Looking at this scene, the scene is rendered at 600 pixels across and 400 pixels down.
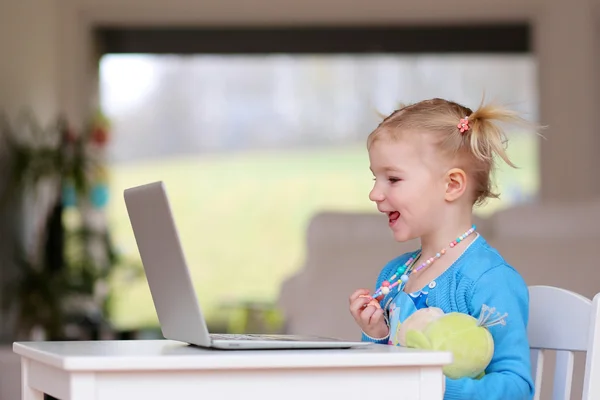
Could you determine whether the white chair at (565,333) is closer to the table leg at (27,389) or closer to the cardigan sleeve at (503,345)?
the cardigan sleeve at (503,345)

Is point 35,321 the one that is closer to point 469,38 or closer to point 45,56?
point 45,56

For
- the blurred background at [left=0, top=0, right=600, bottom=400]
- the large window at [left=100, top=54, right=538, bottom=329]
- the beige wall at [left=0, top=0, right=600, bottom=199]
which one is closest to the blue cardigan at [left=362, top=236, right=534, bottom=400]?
the blurred background at [left=0, top=0, right=600, bottom=400]

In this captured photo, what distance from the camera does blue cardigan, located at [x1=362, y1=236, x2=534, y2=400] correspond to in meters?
1.31

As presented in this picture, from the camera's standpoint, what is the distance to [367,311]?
1.51 metres

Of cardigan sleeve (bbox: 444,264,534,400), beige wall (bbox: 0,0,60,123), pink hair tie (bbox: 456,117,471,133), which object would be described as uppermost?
beige wall (bbox: 0,0,60,123)

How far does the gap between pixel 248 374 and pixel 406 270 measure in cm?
59

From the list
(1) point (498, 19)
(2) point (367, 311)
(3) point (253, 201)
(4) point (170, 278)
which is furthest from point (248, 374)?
(3) point (253, 201)

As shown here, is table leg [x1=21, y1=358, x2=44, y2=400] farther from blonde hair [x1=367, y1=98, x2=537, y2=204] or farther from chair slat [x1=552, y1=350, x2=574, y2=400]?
chair slat [x1=552, y1=350, x2=574, y2=400]

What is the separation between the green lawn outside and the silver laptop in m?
5.09

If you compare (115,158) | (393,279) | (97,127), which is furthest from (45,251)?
(393,279)

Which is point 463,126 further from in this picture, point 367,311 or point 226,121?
point 226,121

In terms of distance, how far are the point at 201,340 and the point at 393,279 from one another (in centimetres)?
52

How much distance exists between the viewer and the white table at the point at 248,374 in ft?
3.59

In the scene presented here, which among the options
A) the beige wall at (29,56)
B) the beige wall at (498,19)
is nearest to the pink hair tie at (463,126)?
the beige wall at (29,56)
